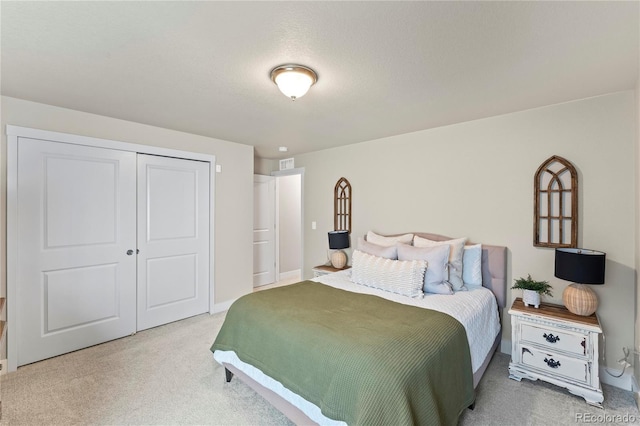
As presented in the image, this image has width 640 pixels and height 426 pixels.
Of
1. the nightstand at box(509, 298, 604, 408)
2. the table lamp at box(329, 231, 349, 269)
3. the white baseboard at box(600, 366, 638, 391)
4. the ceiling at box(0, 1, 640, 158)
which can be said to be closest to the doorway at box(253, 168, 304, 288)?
the table lamp at box(329, 231, 349, 269)

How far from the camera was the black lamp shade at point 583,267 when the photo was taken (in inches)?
82.1

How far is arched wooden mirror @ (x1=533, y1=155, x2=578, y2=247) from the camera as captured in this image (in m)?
2.48

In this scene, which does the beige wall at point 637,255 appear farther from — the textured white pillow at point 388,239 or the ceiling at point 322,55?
the textured white pillow at point 388,239

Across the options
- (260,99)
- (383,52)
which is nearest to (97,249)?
(260,99)

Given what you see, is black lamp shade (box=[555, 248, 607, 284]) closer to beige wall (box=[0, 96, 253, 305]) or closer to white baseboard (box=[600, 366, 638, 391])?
white baseboard (box=[600, 366, 638, 391])

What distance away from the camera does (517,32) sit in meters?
1.53

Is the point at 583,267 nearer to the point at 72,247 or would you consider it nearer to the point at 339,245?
the point at 339,245

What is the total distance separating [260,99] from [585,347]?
124 inches

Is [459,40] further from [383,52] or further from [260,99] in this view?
[260,99]

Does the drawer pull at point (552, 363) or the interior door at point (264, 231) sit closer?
the drawer pull at point (552, 363)

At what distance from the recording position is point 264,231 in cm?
533

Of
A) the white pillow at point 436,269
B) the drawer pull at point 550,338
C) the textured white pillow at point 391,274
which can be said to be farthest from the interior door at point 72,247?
the drawer pull at point 550,338

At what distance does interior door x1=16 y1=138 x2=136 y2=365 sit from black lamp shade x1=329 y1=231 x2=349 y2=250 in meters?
2.37

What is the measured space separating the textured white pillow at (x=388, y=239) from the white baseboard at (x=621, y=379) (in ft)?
6.23
